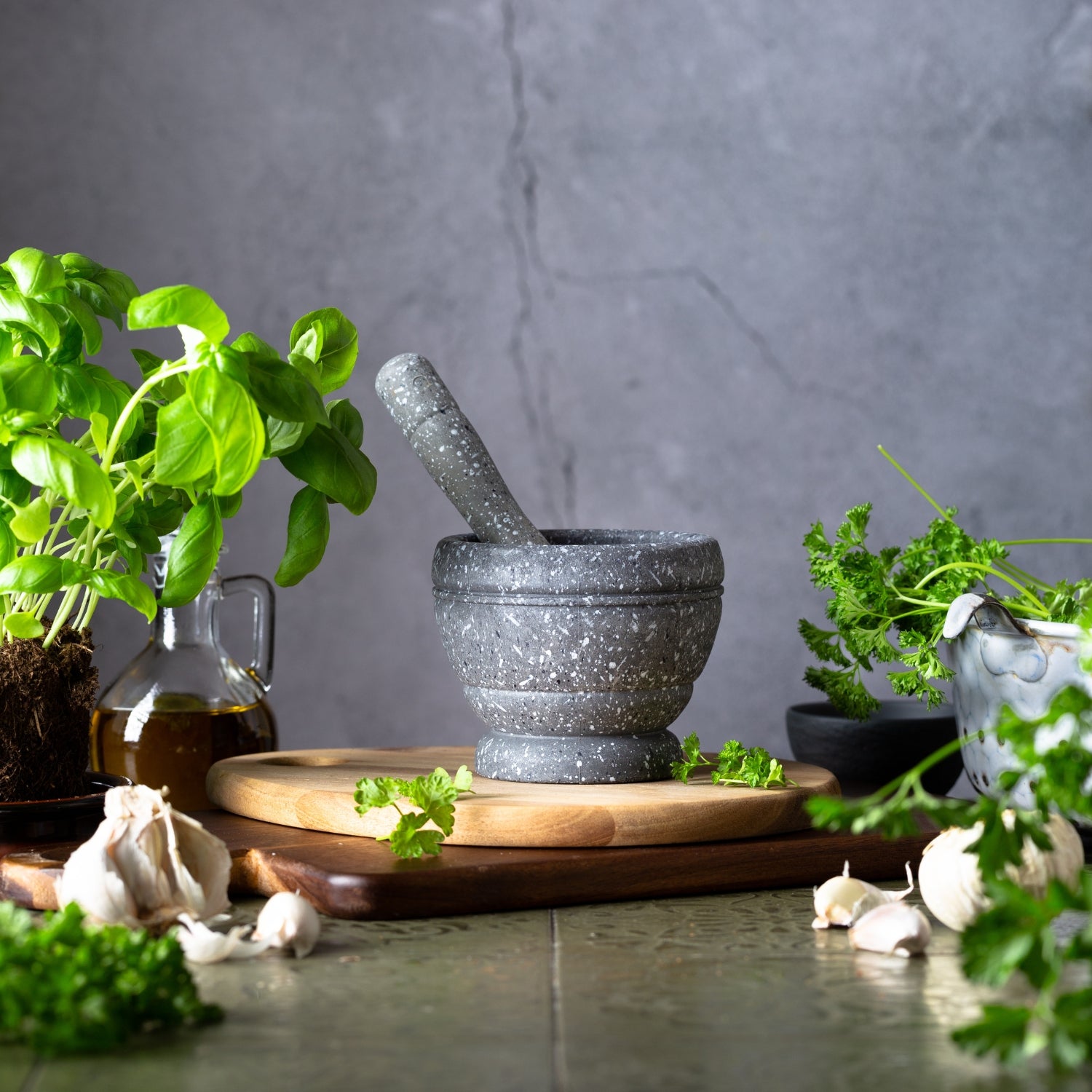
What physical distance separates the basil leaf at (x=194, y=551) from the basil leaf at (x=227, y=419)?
76 mm

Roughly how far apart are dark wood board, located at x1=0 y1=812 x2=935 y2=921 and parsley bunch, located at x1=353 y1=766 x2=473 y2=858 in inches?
0.5

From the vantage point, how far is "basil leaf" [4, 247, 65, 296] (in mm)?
853

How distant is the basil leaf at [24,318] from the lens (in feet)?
2.77

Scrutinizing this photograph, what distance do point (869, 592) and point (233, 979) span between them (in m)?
0.57

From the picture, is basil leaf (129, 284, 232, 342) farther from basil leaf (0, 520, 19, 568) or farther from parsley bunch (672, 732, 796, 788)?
parsley bunch (672, 732, 796, 788)

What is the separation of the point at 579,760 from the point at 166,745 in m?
0.34

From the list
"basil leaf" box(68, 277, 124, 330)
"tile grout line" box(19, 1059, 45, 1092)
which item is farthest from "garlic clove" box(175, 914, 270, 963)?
"basil leaf" box(68, 277, 124, 330)

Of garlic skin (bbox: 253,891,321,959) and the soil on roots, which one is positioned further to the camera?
the soil on roots

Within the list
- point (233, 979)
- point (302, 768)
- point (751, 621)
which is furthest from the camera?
point (751, 621)

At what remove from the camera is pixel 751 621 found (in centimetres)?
191

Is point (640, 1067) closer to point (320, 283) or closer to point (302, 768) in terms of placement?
point (302, 768)

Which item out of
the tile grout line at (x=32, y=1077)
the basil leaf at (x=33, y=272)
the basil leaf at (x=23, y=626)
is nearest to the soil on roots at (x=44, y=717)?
the basil leaf at (x=23, y=626)

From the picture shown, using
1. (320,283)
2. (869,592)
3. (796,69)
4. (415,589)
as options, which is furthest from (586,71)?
(869,592)

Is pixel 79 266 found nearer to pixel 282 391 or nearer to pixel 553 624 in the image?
pixel 282 391
